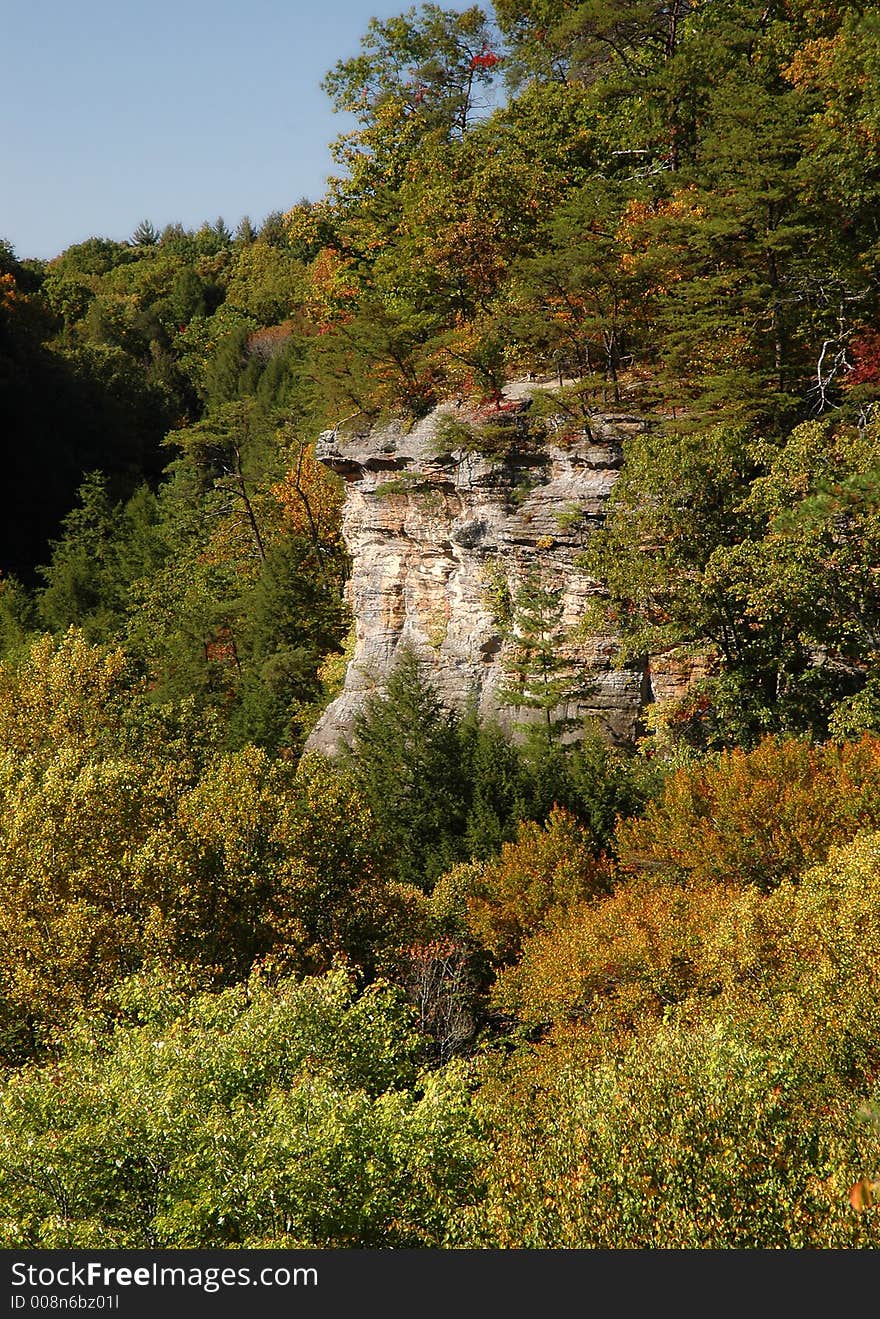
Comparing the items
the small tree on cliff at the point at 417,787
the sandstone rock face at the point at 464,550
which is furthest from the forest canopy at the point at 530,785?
the sandstone rock face at the point at 464,550

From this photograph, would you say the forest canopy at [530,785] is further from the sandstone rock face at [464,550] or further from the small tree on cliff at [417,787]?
the sandstone rock face at [464,550]

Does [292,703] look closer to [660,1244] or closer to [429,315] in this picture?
[429,315]

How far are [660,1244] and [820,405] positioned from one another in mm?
19299

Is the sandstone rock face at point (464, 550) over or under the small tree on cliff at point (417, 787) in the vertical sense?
over

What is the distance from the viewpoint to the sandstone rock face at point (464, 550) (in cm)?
2695

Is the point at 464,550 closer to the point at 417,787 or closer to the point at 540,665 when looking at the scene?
the point at 540,665

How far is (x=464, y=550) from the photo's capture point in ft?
99.6

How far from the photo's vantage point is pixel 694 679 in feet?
85.0

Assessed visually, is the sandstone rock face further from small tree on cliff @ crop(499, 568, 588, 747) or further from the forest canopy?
the forest canopy

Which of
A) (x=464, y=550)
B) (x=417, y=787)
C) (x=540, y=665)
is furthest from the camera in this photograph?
(x=464, y=550)

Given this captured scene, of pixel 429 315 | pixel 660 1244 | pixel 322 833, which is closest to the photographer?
pixel 660 1244

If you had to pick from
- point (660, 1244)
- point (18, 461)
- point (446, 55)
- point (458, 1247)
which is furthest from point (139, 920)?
point (18, 461)

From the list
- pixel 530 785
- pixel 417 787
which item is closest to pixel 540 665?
pixel 530 785

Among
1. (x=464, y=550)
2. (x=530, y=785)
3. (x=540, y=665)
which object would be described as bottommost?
(x=530, y=785)
